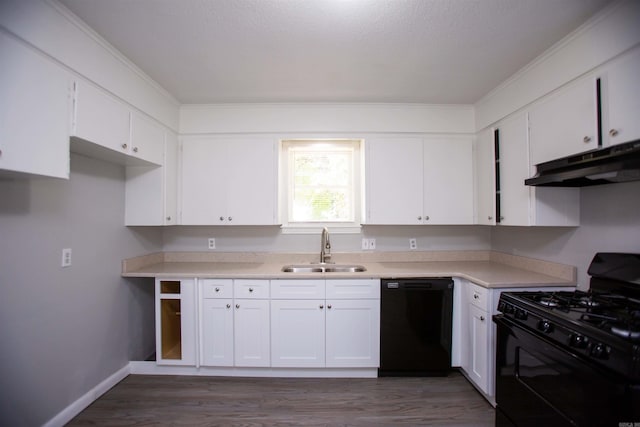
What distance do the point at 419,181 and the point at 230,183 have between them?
1876 millimetres

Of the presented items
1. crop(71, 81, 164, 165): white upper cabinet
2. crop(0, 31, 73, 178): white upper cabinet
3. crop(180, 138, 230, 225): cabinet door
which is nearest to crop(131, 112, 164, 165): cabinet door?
crop(71, 81, 164, 165): white upper cabinet

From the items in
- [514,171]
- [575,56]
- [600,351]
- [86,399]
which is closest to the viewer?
[600,351]

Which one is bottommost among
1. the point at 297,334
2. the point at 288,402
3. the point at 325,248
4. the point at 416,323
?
the point at 288,402

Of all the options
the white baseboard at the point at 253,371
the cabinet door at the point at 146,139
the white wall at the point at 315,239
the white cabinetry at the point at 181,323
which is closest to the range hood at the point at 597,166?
the white wall at the point at 315,239

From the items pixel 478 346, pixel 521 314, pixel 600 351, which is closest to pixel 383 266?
pixel 478 346

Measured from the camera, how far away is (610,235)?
161 centimetres

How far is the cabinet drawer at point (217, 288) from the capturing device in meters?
2.14

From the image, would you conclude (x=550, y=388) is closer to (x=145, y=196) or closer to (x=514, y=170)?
(x=514, y=170)

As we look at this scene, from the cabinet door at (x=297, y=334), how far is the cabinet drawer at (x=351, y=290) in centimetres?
13

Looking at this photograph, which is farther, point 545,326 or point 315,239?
point 315,239

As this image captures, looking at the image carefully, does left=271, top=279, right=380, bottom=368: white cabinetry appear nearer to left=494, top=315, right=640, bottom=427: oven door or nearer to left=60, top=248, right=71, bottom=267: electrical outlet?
left=494, top=315, right=640, bottom=427: oven door

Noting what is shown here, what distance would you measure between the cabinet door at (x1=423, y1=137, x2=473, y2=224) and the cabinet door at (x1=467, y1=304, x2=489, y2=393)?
877mm

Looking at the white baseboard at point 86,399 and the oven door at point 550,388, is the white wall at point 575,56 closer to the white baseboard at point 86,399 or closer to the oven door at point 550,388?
the oven door at point 550,388

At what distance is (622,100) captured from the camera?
1.33 metres
